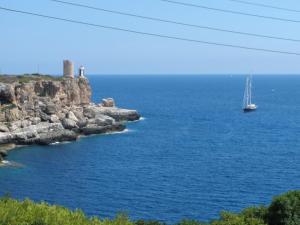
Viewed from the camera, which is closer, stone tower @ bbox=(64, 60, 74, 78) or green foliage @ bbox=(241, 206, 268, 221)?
green foliage @ bbox=(241, 206, 268, 221)

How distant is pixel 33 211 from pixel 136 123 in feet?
279

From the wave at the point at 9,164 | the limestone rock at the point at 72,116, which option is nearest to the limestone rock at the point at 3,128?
the wave at the point at 9,164

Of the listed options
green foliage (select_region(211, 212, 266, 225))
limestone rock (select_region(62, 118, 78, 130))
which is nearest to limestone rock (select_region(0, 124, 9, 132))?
limestone rock (select_region(62, 118, 78, 130))

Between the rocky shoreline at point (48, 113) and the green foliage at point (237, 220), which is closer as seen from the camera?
the green foliage at point (237, 220)

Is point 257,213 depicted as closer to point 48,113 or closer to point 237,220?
point 237,220

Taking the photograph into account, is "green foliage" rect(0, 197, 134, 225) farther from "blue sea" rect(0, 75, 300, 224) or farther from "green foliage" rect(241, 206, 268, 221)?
"blue sea" rect(0, 75, 300, 224)

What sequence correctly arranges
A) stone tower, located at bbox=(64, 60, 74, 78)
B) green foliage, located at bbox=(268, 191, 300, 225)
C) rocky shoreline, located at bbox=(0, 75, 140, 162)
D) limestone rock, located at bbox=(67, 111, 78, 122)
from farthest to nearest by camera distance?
stone tower, located at bbox=(64, 60, 74, 78) → limestone rock, located at bbox=(67, 111, 78, 122) → rocky shoreline, located at bbox=(0, 75, 140, 162) → green foliage, located at bbox=(268, 191, 300, 225)

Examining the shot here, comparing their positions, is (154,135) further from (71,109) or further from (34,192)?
(34,192)

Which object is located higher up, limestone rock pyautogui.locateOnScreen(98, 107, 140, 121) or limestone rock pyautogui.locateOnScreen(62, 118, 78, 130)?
limestone rock pyautogui.locateOnScreen(98, 107, 140, 121)

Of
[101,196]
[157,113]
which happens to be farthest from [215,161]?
[157,113]

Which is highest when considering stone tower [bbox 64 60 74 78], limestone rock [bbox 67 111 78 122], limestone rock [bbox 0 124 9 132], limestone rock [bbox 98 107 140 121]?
stone tower [bbox 64 60 74 78]

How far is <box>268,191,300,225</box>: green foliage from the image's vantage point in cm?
2177

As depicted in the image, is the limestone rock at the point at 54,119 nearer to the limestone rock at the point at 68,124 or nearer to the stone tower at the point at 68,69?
the limestone rock at the point at 68,124

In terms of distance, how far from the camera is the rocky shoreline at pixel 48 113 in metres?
75.4
